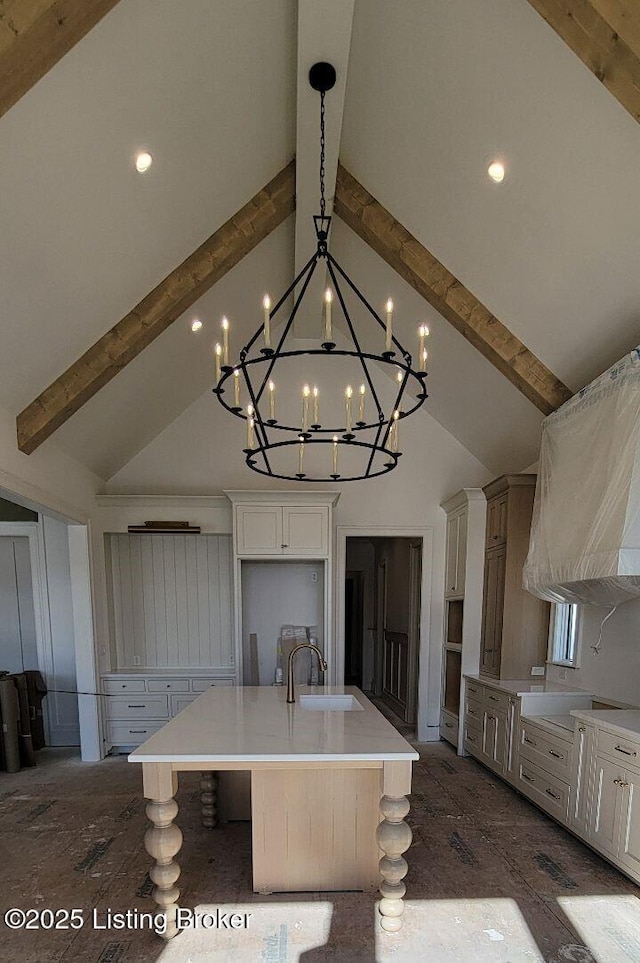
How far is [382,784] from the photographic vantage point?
90.5 inches

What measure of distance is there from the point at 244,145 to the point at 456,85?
3.76 feet

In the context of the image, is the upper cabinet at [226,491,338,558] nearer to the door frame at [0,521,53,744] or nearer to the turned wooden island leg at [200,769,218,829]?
the turned wooden island leg at [200,769,218,829]

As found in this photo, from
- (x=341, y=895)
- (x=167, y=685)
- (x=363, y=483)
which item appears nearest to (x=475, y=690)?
(x=363, y=483)

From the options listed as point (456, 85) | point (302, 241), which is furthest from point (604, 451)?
point (302, 241)

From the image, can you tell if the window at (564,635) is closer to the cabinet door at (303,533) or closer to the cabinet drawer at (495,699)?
the cabinet drawer at (495,699)

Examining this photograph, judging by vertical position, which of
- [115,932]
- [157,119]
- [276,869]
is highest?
[157,119]

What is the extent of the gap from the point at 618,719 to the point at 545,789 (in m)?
0.84

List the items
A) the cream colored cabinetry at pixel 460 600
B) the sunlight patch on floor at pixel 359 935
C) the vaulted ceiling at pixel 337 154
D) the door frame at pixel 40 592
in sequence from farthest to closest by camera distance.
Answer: the door frame at pixel 40 592 < the cream colored cabinetry at pixel 460 600 < the sunlight patch on floor at pixel 359 935 < the vaulted ceiling at pixel 337 154

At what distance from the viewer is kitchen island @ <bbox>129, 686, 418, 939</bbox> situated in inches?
87.4

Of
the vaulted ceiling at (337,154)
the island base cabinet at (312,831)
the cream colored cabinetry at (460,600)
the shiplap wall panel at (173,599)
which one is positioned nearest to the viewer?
the vaulted ceiling at (337,154)

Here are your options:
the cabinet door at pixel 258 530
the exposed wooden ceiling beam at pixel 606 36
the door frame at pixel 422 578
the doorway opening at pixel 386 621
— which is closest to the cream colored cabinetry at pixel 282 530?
Result: the cabinet door at pixel 258 530

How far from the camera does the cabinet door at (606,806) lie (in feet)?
8.82

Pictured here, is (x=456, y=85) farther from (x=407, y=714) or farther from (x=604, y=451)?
(x=407, y=714)

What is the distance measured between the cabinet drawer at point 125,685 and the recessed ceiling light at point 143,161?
4.11 meters
